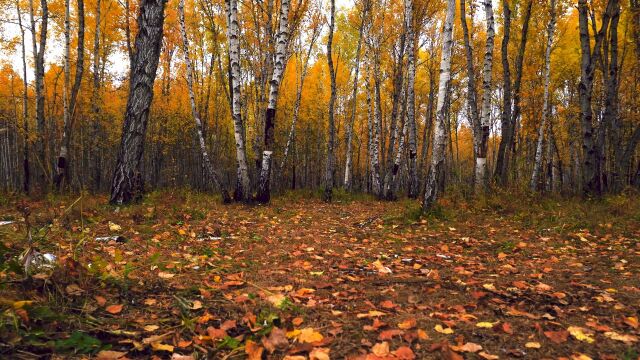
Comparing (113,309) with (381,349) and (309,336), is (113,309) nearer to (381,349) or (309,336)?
(309,336)

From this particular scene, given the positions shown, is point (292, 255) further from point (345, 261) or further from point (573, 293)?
point (573, 293)

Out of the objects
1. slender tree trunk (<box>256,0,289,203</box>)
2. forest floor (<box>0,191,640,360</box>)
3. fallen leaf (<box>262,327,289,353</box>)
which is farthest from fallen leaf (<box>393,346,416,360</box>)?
slender tree trunk (<box>256,0,289,203</box>)

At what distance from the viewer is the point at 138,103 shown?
6.70 m

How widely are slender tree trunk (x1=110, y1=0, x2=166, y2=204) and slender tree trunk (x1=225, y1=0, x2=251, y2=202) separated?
202 cm

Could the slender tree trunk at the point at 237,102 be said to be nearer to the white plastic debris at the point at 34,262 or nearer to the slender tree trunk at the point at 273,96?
the slender tree trunk at the point at 273,96

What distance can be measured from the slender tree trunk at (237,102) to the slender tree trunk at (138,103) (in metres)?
2.02

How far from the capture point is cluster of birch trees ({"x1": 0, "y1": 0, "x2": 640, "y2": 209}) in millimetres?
8359

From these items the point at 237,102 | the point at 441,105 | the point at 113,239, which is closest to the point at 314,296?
the point at 113,239

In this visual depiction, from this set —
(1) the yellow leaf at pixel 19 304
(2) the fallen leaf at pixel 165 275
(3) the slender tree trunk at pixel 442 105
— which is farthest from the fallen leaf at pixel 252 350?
(3) the slender tree trunk at pixel 442 105

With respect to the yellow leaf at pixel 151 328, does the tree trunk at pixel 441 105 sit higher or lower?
higher

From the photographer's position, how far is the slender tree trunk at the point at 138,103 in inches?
260

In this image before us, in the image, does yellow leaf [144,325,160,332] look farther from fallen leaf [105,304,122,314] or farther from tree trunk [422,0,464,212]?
tree trunk [422,0,464,212]

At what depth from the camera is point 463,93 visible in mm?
24062

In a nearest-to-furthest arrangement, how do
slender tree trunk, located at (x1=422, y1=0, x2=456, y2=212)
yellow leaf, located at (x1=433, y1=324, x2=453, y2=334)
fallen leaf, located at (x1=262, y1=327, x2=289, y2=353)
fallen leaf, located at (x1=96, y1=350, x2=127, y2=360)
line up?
1. fallen leaf, located at (x1=96, y1=350, x2=127, y2=360)
2. fallen leaf, located at (x1=262, y1=327, x2=289, y2=353)
3. yellow leaf, located at (x1=433, y1=324, x2=453, y2=334)
4. slender tree trunk, located at (x1=422, y1=0, x2=456, y2=212)
